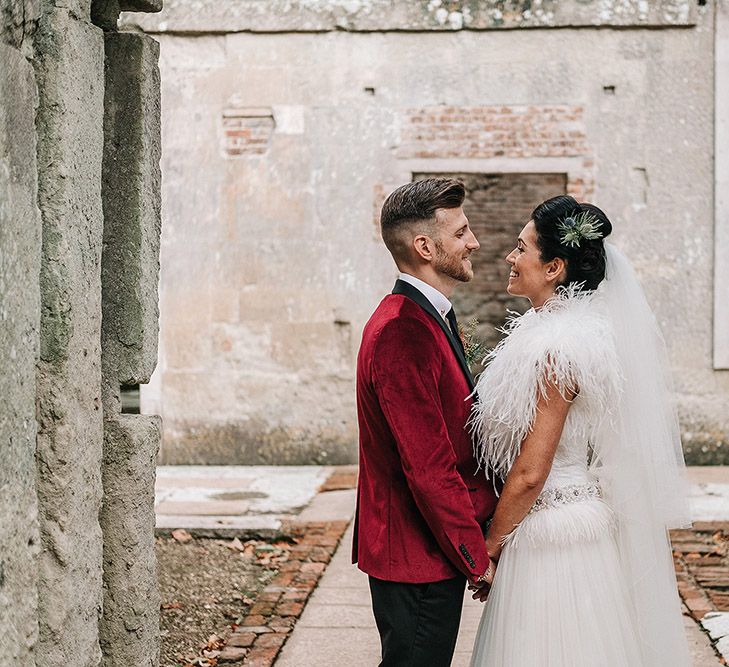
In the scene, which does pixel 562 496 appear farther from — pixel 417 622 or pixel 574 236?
pixel 574 236

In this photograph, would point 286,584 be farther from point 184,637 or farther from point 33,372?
point 33,372

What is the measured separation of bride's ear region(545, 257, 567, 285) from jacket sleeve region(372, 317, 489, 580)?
1.77 ft

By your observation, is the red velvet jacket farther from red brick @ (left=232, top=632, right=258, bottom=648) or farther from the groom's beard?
red brick @ (left=232, top=632, right=258, bottom=648)

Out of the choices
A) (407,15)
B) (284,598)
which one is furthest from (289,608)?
(407,15)

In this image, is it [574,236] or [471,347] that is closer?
[574,236]

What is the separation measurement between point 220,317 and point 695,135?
453cm

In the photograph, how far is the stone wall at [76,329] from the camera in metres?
2.68

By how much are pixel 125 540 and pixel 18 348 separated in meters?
0.93

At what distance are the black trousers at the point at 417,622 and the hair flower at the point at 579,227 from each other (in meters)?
1.08

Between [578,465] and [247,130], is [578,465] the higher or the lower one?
the lower one

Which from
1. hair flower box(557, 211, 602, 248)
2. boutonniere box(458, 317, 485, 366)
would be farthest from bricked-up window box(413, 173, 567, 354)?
hair flower box(557, 211, 602, 248)

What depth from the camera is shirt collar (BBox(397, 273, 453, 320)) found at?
324cm

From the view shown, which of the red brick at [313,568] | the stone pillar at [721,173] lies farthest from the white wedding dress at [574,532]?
the stone pillar at [721,173]

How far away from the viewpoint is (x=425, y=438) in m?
3.01
